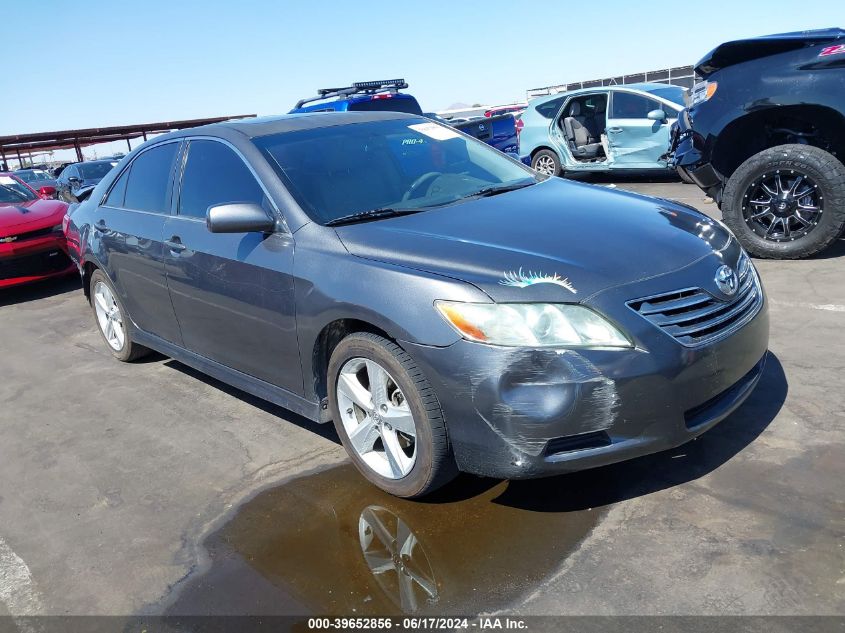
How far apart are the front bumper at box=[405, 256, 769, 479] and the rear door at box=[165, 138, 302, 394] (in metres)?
0.93

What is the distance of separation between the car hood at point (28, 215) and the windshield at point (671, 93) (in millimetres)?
8538

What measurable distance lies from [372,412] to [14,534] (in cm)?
174

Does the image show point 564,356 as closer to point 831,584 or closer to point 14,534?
point 831,584

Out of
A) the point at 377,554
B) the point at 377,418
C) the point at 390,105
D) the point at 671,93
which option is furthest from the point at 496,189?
the point at 671,93

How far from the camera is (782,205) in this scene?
579 centimetres

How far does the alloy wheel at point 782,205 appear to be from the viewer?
222 inches

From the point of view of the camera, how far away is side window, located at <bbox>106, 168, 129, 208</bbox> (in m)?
4.96

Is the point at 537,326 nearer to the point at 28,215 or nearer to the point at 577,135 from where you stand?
the point at 28,215

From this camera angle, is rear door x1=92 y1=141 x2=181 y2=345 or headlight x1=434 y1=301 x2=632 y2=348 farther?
rear door x1=92 y1=141 x2=181 y2=345

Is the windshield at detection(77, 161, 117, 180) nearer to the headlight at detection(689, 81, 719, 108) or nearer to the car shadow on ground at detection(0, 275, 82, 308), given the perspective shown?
the car shadow on ground at detection(0, 275, 82, 308)

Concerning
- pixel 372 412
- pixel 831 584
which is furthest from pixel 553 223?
pixel 831 584

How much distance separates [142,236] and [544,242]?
274 cm

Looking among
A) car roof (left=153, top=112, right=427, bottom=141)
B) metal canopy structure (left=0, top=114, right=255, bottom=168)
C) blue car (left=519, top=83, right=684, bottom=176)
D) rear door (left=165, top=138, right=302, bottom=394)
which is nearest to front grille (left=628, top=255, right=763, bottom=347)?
rear door (left=165, top=138, right=302, bottom=394)

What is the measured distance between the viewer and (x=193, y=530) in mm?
3096
